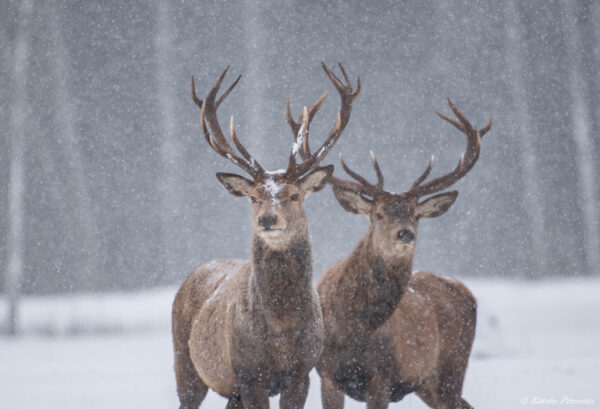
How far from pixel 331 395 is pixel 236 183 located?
167cm

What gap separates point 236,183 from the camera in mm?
4867

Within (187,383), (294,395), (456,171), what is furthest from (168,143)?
(294,395)

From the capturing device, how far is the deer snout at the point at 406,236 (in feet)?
16.6

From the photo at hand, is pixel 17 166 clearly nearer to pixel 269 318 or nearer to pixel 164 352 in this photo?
pixel 164 352

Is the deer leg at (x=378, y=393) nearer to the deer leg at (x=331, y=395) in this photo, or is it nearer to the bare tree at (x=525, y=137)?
the deer leg at (x=331, y=395)

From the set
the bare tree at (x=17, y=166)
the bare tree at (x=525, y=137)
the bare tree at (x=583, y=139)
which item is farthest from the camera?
the bare tree at (x=525, y=137)

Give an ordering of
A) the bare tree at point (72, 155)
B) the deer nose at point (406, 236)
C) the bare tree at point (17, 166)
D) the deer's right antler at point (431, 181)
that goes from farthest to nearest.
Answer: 1. the bare tree at point (72, 155)
2. the bare tree at point (17, 166)
3. the deer's right antler at point (431, 181)
4. the deer nose at point (406, 236)

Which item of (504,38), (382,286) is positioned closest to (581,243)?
(504,38)

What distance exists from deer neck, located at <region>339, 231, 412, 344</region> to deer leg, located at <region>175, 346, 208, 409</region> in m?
1.17

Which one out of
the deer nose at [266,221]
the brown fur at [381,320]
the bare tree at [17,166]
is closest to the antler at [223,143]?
the deer nose at [266,221]

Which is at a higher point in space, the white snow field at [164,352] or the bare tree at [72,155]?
the bare tree at [72,155]

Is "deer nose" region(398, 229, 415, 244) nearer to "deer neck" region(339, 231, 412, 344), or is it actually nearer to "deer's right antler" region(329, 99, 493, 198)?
"deer neck" region(339, 231, 412, 344)

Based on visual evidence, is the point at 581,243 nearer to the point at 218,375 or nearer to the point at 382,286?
the point at 382,286

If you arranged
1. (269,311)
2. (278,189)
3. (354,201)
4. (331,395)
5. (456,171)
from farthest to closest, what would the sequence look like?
(456,171)
(354,201)
(331,395)
(278,189)
(269,311)
